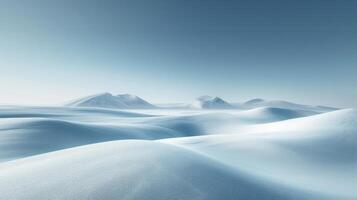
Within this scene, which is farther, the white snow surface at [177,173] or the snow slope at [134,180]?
the white snow surface at [177,173]

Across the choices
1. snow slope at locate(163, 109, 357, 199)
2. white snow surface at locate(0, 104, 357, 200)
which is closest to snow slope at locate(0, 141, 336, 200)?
white snow surface at locate(0, 104, 357, 200)

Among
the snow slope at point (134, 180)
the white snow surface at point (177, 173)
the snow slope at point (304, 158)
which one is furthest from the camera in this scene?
the snow slope at point (304, 158)

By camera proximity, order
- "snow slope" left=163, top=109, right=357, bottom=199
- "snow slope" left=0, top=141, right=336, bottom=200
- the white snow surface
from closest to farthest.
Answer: "snow slope" left=0, top=141, right=336, bottom=200, the white snow surface, "snow slope" left=163, top=109, right=357, bottom=199

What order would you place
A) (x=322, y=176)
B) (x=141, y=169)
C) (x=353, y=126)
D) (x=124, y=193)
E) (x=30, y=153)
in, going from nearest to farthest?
1. (x=124, y=193)
2. (x=141, y=169)
3. (x=322, y=176)
4. (x=30, y=153)
5. (x=353, y=126)

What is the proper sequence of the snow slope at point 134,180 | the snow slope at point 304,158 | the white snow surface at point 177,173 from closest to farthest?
1. the snow slope at point 134,180
2. the white snow surface at point 177,173
3. the snow slope at point 304,158

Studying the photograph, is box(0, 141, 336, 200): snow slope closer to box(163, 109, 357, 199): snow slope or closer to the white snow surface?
the white snow surface

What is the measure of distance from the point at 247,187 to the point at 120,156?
3534 mm

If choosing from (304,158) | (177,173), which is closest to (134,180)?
(177,173)

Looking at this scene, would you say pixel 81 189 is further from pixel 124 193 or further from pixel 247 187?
pixel 247 187

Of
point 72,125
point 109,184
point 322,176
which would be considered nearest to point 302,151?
point 322,176

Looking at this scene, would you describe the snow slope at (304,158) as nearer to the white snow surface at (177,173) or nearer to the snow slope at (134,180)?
the white snow surface at (177,173)

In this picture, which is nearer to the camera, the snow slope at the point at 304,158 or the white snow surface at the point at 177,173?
the white snow surface at the point at 177,173

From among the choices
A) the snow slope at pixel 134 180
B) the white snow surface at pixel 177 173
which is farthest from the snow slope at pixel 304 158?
the snow slope at pixel 134 180

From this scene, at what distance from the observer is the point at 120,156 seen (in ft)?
17.2
